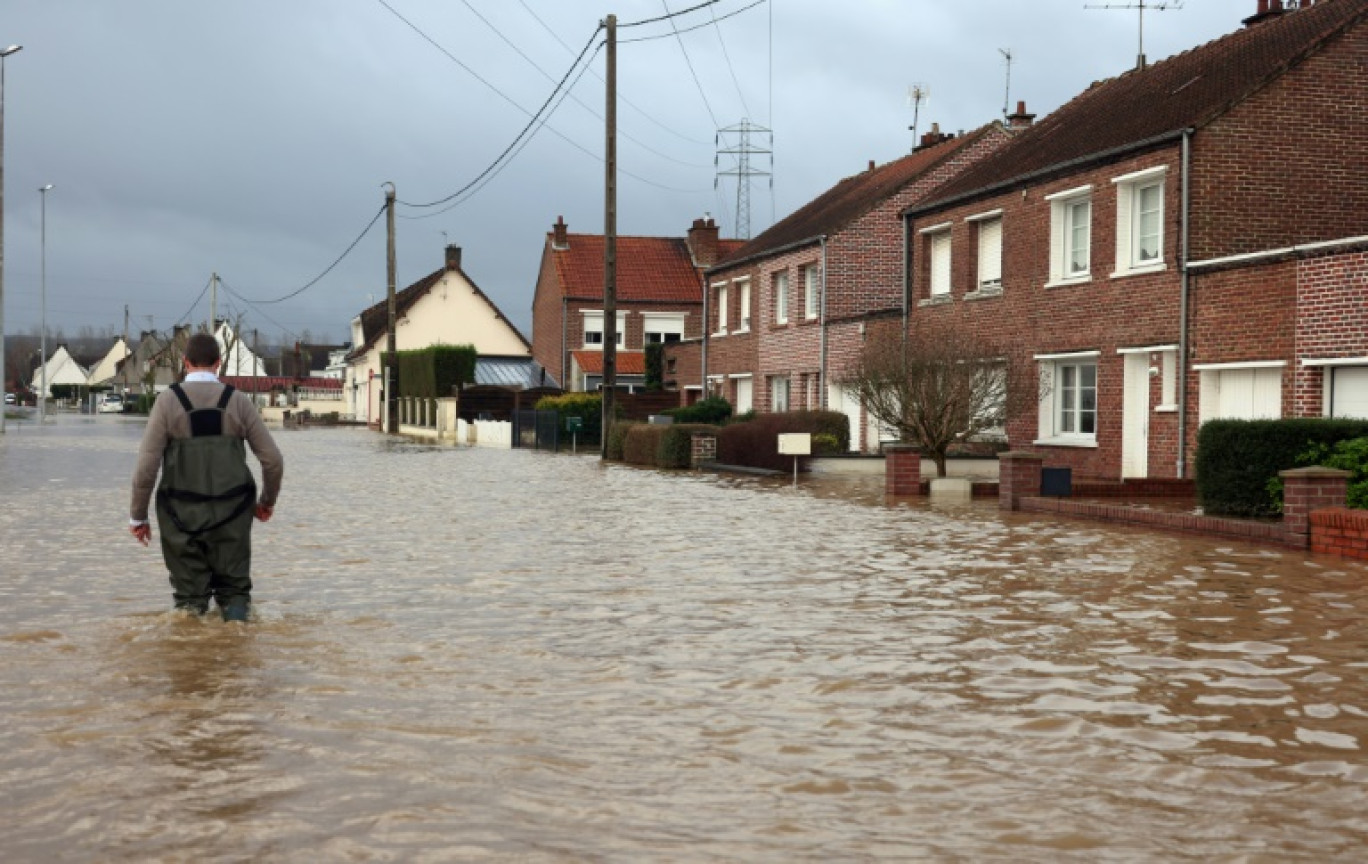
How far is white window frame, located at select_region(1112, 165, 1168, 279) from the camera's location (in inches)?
958

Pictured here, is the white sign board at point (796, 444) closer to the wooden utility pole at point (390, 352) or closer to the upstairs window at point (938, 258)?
the upstairs window at point (938, 258)

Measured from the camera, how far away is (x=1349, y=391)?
20125 millimetres

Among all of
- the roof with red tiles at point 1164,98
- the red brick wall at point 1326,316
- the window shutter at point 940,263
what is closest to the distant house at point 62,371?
the window shutter at point 940,263

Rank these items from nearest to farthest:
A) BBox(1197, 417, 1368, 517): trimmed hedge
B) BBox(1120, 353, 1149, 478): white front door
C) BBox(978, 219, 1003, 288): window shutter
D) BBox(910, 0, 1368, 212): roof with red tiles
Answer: BBox(1197, 417, 1368, 517): trimmed hedge < BBox(910, 0, 1368, 212): roof with red tiles < BBox(1120, 353, 1149, 478): white front door < BBox(978, 219, 1003, 288): window shutter

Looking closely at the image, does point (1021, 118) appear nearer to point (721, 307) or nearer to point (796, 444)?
point (721, 307)

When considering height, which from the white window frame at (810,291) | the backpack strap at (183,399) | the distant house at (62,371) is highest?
the distant house at (62,371)

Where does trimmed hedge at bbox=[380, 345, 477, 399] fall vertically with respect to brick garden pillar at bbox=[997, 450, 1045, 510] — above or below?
above

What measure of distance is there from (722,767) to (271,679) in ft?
8.96

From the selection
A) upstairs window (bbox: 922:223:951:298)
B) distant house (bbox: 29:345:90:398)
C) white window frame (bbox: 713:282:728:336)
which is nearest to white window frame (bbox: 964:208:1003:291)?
upstairs window (bbox: 922:223:951:298)

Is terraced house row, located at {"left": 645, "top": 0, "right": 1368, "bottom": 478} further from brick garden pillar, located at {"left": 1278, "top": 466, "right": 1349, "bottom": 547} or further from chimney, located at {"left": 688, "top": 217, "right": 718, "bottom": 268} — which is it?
chimney, located at {"left": 688, "top": 217, "right": 718, "bottom": 268}

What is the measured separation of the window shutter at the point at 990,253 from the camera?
29484 millimetres

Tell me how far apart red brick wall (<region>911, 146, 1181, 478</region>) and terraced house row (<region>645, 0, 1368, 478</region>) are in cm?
4

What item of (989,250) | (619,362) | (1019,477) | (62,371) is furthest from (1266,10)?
(62,371)

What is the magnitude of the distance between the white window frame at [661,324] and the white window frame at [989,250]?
1323 inches
